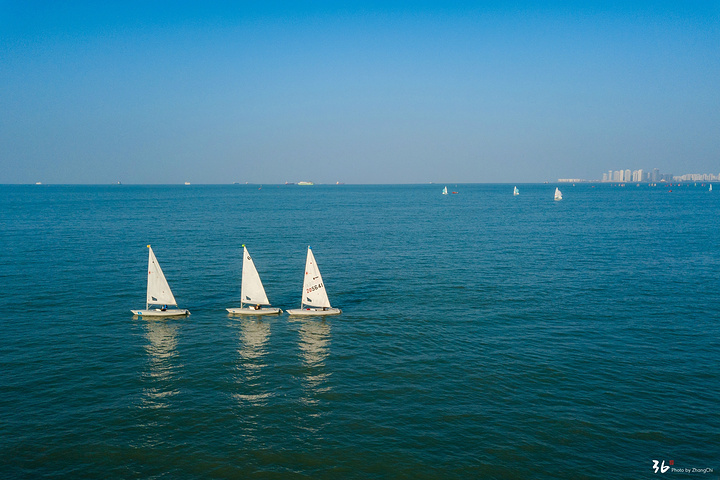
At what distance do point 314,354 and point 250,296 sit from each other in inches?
679

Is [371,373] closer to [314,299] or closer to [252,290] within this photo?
[314,299]

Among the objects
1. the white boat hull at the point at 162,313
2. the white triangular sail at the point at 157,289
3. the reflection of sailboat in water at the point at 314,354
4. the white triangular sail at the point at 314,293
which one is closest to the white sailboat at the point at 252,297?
the white triangular sail at the point at 314,293

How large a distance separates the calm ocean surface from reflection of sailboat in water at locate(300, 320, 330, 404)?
0.24 metres

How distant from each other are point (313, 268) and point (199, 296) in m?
21.8

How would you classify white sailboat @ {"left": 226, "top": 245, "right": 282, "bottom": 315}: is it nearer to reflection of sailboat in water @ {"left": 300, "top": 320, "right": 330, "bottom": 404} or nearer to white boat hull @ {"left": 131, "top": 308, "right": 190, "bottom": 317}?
white boat hull @ {"left": 131, "top": 308, "right": 190, "bottom": 317}

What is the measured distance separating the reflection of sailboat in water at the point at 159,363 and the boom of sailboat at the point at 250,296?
9.96ft

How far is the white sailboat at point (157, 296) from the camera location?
60281 millimetres

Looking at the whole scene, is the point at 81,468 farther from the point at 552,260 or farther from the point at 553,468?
the point at 552,260

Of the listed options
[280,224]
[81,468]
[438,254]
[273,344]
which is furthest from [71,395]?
[280,224]

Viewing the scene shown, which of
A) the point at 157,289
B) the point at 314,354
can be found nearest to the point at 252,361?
the point at 314,354

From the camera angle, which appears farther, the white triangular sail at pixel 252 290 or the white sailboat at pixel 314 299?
the white triangular sail at pixel 252 290

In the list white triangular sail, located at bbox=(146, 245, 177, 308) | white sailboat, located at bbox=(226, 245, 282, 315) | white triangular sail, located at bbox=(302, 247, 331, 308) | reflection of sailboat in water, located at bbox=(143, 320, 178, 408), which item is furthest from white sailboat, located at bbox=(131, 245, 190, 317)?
white triangular sail, located at bbox=(302, 247, 331, 308)

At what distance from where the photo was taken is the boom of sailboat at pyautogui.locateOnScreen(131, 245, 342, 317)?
198ft

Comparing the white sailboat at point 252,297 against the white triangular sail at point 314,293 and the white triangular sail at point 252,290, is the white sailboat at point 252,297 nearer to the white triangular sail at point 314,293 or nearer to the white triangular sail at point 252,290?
the white triangular sail at point 252,290
